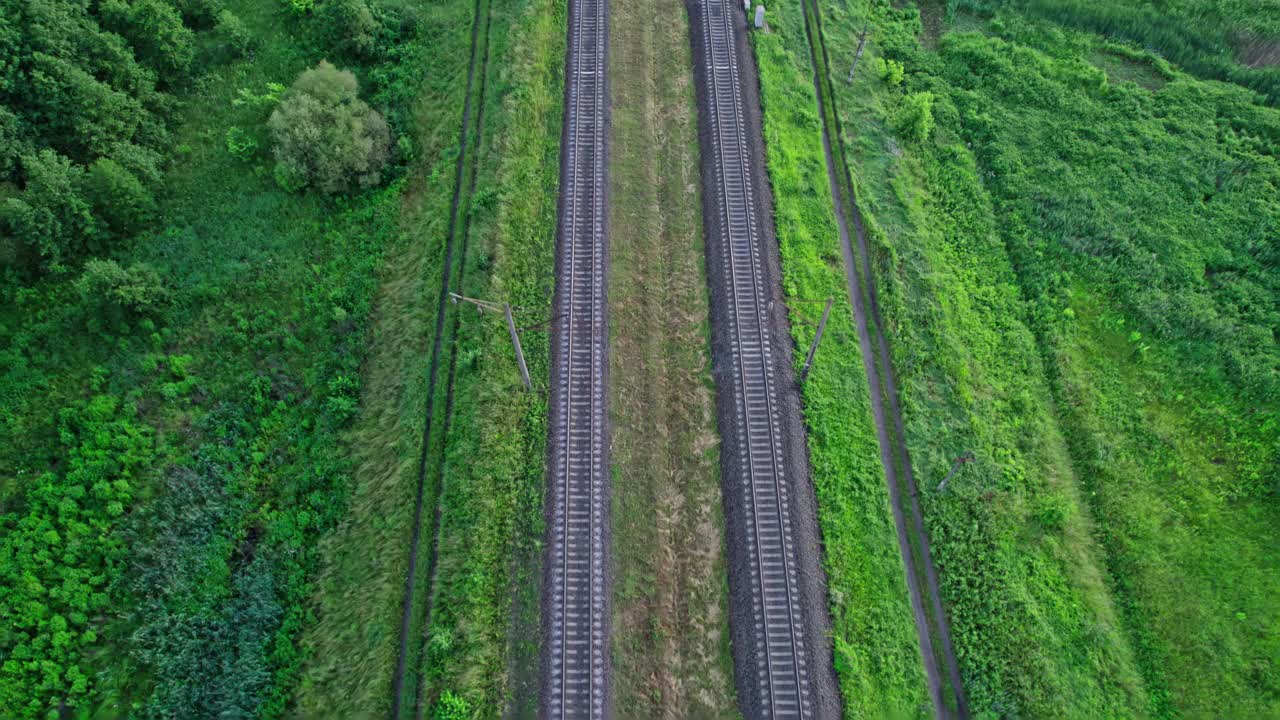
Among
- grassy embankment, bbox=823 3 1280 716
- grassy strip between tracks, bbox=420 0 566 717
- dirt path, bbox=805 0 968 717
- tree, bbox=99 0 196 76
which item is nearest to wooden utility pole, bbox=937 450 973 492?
grassy embankment, bbox=823 3 1280 716

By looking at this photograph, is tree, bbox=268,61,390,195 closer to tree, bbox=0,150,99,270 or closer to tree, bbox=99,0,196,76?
tree, bbox=99,0,196,76

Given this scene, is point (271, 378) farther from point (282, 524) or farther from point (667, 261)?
point (667, 261)

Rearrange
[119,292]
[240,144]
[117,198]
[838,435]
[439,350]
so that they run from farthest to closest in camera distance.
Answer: [240,144]
[117,198]
[439,350]
[119,292]
[838,435]

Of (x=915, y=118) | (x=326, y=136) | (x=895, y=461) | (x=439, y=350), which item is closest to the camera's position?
(x=895, y=461)

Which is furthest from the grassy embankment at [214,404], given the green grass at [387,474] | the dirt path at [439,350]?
the dirt path at [439,350]

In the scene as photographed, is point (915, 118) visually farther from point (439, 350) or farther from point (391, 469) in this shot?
point (391, 469)

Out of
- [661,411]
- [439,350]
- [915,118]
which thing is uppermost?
[915,118]

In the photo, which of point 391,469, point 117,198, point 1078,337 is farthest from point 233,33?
point 1078,337

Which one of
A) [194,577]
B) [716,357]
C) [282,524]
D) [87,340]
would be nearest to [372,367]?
[282,524]
